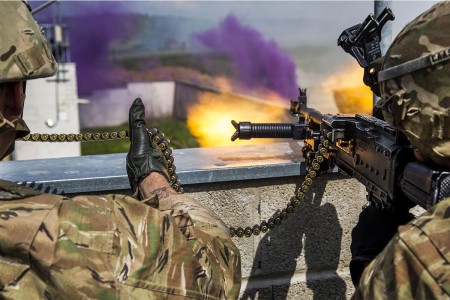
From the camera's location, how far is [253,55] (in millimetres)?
14820

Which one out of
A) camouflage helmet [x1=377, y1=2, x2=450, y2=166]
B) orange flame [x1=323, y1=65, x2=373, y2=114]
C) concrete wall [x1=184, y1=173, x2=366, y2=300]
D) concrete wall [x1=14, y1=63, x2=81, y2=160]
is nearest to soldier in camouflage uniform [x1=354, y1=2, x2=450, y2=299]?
camouflage helmet [x1=377, y1=2, x2=450, y2=166]

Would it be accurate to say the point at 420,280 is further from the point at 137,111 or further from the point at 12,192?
the point at 137,111

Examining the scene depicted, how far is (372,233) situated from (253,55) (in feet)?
42.6

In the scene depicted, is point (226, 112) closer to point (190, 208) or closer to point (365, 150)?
point (365, 150)

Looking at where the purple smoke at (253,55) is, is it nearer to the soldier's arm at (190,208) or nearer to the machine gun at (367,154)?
the machine gun at (367,154)

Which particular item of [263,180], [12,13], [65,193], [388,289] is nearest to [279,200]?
[263,180]

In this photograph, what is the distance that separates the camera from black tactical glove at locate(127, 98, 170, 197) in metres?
2.15

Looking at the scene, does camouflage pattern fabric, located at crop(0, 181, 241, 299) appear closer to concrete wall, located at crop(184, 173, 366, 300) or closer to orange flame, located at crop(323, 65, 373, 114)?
concrete wall, located at crop(184, 173, 366, 300)

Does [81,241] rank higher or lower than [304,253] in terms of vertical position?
higher

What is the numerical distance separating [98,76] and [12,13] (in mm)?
13393

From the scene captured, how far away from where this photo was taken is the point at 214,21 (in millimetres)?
15344

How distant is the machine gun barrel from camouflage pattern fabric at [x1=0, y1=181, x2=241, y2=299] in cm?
130

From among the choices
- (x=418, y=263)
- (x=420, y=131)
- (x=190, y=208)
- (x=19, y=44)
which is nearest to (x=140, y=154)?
(x=190, y=208)

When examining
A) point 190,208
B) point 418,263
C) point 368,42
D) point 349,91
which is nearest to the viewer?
point 418,263
